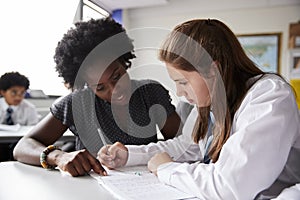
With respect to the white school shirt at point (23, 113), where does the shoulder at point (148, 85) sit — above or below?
above

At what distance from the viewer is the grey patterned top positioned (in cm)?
118

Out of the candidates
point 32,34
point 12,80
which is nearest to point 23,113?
point 12,80

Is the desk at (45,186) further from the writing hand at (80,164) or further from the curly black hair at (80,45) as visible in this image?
the curly black hair at (80,45)

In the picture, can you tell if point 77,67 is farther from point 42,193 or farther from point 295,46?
point 295,46

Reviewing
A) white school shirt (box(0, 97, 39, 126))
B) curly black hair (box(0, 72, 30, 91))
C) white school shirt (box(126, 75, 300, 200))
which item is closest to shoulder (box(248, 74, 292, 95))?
white school shirt (box(126, 75, 300, 200))

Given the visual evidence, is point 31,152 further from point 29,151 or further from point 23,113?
point 23,113

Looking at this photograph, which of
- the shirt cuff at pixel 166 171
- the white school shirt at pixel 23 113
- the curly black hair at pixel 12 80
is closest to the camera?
the shirt cuff at pixel 166 171

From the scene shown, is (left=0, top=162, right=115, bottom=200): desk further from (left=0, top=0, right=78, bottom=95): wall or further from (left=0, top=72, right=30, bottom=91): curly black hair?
(left=0, top=72, right=30, bottom=91): curly black hair

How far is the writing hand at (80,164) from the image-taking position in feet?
2.79

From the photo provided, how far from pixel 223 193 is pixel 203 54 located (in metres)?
0.33

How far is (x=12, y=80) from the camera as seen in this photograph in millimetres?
2584

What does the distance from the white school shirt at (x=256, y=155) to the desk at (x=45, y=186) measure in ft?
0.63

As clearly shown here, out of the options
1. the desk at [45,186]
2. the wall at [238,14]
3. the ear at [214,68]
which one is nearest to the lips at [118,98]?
the desk at [45,186]

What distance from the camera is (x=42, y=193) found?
70 centimetres
